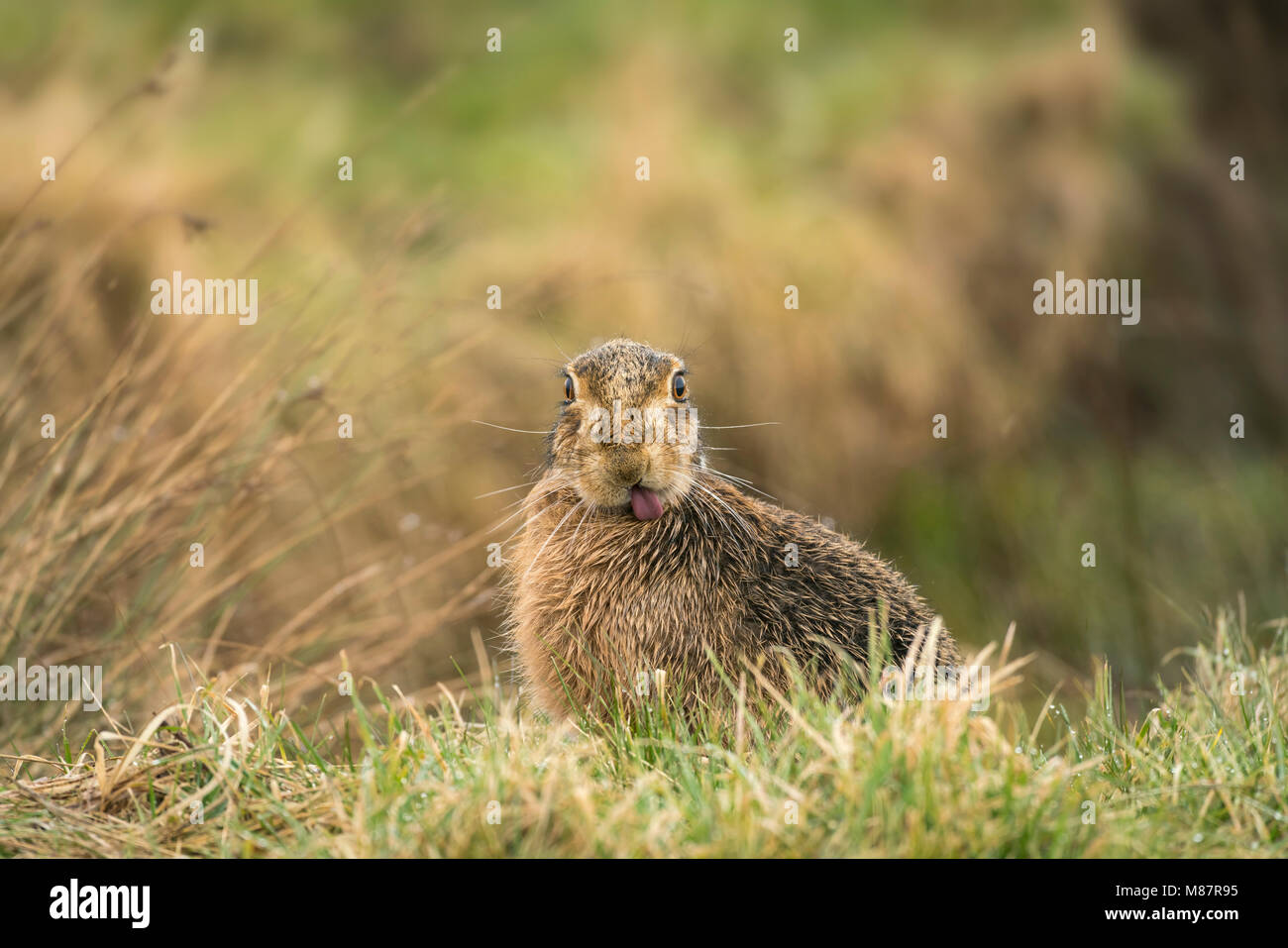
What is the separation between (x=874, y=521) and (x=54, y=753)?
19.9ft

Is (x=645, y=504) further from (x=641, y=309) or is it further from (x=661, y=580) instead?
(x=641, y=309)

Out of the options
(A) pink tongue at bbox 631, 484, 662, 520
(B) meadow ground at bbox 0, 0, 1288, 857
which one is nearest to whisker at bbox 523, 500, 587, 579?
(A) pink tongue at bbox 631, 484, 662, 520

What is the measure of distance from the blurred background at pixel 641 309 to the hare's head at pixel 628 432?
5.13ft

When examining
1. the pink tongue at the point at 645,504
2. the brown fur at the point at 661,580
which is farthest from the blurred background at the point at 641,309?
the pink tongue at the point at 645,504

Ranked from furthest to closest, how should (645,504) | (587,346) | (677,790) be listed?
1. (587,346)
2. (645,504)
3. (677,790)

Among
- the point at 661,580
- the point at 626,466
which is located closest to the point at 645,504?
the point at 626,466

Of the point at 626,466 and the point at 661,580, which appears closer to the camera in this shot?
the point at 626,466

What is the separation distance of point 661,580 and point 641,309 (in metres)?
5.63

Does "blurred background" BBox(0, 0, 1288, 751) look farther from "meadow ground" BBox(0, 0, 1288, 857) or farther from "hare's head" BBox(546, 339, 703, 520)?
"hare's head" BBox(546, 339, 703, 520)

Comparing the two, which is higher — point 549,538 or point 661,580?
point 549,538

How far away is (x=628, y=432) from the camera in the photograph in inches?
157

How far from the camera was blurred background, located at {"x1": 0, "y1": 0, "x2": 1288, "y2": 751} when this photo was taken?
18.6ft
